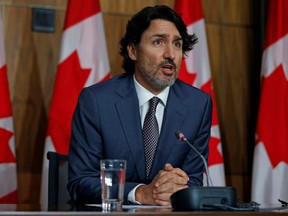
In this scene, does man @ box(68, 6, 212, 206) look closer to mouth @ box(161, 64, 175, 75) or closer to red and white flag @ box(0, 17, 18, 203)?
mouth @ box(161, 64, 175, 75)

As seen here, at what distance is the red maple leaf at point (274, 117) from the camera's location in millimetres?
4270

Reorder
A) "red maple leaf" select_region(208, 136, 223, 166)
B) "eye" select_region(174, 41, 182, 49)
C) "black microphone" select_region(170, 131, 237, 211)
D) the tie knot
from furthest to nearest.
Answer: "red maple leaf" select_region(208, 136, 223, 166), "eye" select_region(174, 41, 182, 49), the tie knot, "black microphone" select_region(170, 131, 237, 211)

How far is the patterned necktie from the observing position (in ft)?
9.28

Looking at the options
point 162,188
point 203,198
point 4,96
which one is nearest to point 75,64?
point 4,96

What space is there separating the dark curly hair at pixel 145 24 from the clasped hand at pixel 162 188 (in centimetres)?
97

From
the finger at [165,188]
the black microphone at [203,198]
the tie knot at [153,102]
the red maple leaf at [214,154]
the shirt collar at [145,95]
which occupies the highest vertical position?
the shirt collar at [145,95]

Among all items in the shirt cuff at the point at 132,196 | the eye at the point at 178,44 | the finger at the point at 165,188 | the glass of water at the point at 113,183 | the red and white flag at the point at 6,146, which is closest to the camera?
the glass of water at the point at 113,183

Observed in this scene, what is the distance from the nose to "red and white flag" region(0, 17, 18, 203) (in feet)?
4.21

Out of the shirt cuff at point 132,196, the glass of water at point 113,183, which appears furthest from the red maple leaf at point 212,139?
the glass of water at point 113,183

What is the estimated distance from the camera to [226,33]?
15.8 feet

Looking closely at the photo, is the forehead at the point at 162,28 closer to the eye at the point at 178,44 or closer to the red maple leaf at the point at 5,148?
the eye at the point at 178,44

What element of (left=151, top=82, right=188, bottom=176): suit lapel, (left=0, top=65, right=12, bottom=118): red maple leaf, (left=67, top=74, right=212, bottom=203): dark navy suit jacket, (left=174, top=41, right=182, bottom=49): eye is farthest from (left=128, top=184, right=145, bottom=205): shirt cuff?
(left=0, top=65, right=12, bottom=118): red maple leaf

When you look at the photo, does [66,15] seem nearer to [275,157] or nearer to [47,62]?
[47,62]

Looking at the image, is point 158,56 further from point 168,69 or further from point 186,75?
point 186,75
